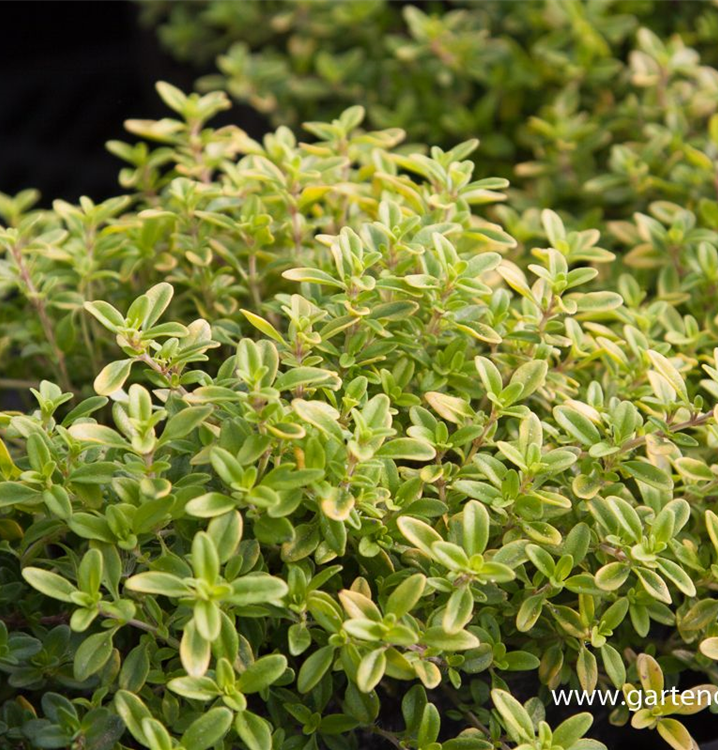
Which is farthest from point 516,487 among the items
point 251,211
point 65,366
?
point 65,366

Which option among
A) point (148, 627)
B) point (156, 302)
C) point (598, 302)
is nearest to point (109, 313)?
point (156, 302)

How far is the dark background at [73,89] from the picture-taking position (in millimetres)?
Result: 2580

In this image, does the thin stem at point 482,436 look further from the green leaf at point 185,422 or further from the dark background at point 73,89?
the dark background at point 73,89

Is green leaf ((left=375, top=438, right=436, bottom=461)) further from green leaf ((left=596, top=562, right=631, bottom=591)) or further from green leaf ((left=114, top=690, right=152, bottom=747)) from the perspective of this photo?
green leaf ((left=114, top=690, right=152, bottom=747))

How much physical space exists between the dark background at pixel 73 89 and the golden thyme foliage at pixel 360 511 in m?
1.18

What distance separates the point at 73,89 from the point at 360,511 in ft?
7.43

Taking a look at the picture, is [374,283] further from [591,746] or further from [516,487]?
[591,746]

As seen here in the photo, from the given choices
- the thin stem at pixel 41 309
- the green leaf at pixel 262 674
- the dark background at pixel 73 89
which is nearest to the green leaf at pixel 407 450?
the green leaf at pixel 262 674

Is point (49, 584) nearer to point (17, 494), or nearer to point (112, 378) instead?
point (17, 494)

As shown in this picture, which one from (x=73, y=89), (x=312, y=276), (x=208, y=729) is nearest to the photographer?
(x=208, y=729)

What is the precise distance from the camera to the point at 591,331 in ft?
4.24

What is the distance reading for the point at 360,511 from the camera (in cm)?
101

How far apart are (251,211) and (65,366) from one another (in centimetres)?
33

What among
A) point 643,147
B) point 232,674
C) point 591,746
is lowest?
point 591,746
